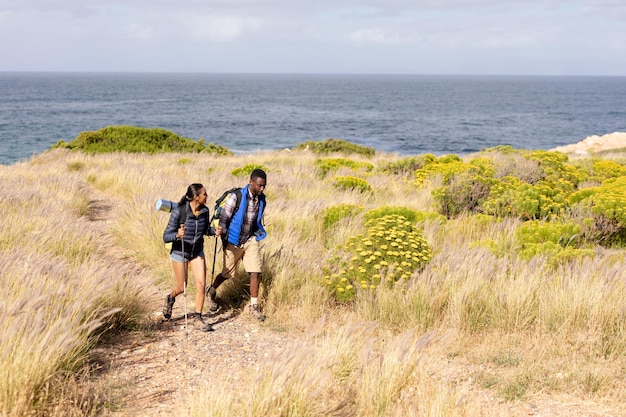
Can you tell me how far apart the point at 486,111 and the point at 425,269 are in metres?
97.1

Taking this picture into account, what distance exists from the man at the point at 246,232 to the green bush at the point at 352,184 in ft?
20.8

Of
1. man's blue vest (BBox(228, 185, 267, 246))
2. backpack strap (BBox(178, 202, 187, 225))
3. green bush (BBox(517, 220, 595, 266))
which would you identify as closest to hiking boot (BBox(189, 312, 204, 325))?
man's blue vest (BBox(228, 185, 267, 246))

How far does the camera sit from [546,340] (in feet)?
16.7

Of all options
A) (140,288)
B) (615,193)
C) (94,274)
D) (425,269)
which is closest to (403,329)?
(425,269)

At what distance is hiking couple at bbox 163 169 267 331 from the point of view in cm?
553

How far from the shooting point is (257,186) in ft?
19.1

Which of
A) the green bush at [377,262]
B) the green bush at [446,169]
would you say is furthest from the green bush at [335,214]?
the green bush at [446,169]

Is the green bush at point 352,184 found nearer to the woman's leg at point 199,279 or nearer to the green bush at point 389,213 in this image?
the green bush at point 389,213

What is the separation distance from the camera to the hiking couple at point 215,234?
18.1 ft

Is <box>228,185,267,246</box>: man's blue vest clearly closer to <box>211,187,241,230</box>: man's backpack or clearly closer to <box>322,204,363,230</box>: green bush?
<box>211,187,241,230</box>: man's backpack

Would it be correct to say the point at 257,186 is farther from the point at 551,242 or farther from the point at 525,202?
the point at 525,202

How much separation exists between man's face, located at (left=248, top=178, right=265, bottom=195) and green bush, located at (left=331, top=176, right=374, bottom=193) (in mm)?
6411

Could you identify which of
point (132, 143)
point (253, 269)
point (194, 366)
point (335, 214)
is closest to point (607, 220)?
point (335, 214)

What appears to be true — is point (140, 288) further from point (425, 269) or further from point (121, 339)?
point (425, 269)
